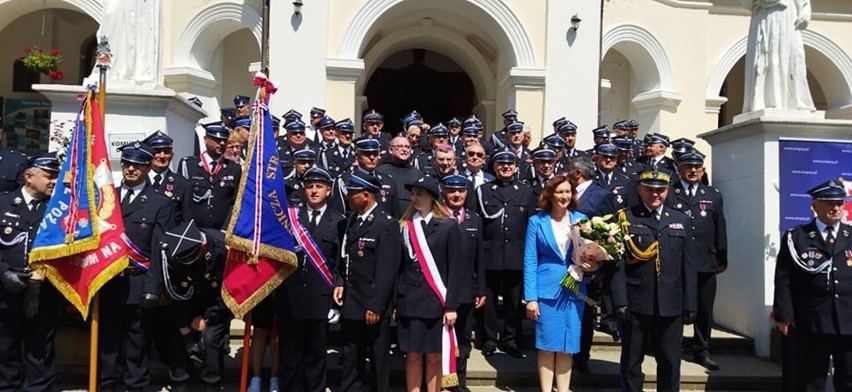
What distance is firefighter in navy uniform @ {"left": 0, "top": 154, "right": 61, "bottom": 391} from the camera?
17.1 feet

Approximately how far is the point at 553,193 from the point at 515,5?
704 cm

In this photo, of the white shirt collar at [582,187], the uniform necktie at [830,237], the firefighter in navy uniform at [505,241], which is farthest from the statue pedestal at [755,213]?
the firefighter in navy uniform at [505,241]

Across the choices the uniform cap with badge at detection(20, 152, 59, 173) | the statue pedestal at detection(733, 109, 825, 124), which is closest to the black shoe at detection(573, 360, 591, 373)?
the statue pedestal at detection(733, 109, 825, 124)

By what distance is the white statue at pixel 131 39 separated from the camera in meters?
7.43

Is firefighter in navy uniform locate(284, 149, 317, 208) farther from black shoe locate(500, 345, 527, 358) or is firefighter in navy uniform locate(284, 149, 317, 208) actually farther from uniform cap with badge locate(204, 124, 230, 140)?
black shoe locate(500, 345, 527, 358)

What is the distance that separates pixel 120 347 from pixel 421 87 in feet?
41.9

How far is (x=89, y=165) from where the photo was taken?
209 inches

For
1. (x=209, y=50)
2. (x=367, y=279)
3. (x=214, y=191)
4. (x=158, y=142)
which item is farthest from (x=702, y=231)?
(x=209, y=50)

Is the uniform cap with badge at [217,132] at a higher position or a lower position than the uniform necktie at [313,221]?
higher

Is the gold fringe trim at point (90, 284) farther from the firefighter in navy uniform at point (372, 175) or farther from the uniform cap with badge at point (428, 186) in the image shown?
the uniform cap with badge at point (428, 186)

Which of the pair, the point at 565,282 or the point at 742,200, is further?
the point at 742,200

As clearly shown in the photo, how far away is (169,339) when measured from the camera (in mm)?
5773

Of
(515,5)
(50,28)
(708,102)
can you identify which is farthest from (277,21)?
(708,102)

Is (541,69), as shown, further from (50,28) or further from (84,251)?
(50,28)
